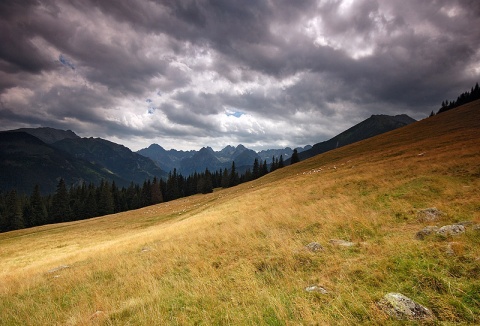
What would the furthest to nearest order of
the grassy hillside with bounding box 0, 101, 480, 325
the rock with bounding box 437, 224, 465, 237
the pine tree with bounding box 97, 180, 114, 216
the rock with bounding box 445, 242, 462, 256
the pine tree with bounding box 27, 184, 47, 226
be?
1. the pine tree with bounding box 97, 180, 114, 216
2. the pine tree with bounding box 27, 184, 47, 226
3. the rock with bounding box 437, 224, 465, 237
4. the rock with bounding box 445, 242, 462, 256
5. the grassy hillside with bounding box 0, 101, 480, 325

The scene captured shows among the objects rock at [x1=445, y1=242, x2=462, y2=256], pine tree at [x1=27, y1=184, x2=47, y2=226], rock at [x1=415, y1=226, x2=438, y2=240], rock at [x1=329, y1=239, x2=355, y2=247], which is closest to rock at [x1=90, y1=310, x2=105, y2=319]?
rock at [x1=329, y1=239, x2=355, y2=247]

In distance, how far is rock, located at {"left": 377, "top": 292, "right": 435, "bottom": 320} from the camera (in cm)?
412

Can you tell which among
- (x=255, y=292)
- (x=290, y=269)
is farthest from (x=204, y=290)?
(x=290, y=269)

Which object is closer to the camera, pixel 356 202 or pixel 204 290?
pixel 204 290

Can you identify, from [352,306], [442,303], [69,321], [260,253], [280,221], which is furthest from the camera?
[280,221]

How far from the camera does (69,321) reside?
237 inches

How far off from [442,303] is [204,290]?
18.2ft

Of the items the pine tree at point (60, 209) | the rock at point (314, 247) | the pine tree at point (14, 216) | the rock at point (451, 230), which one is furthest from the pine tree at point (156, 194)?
the rock at point (451, 230)

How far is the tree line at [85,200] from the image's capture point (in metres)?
82.6

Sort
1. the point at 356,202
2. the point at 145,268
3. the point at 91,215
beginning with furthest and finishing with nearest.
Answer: the point at 91,215 → the point at 356,202 → the point at 145,268

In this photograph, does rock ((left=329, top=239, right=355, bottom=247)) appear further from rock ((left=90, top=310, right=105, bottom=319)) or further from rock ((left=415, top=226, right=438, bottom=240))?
rock ((left=90, top=310, right=105, bottom=319))

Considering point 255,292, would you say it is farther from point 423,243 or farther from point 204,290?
point 423,243

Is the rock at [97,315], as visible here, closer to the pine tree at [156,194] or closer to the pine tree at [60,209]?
the pine tree at [60,209]

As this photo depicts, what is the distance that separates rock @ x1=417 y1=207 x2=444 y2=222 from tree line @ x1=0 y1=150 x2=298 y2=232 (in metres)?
102
